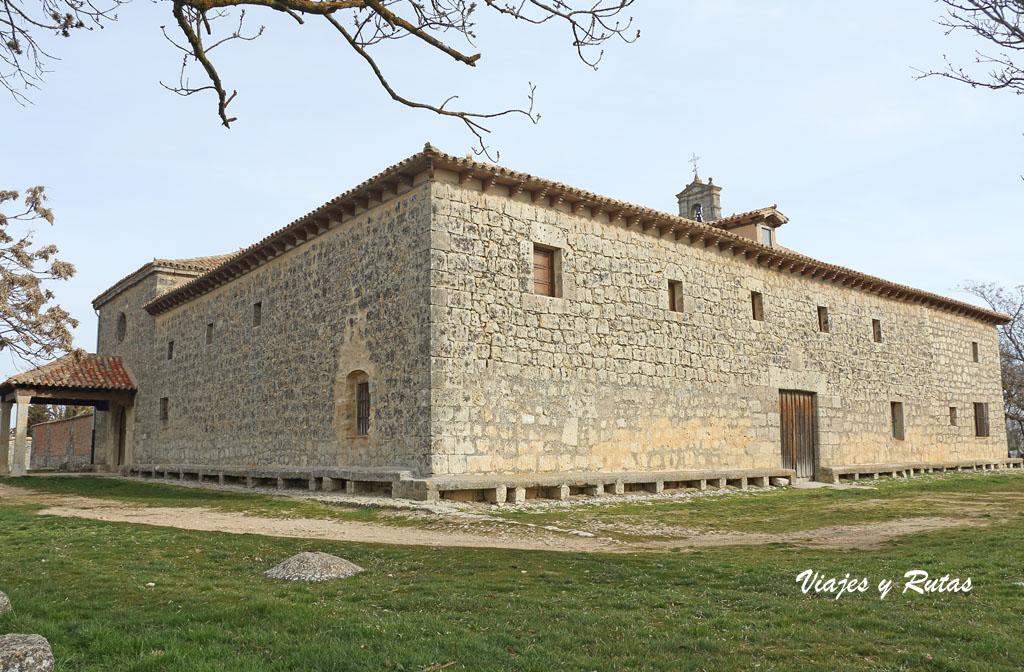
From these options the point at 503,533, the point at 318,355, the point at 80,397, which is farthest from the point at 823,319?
the point at 80,397

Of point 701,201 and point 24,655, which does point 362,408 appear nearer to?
point 24,655

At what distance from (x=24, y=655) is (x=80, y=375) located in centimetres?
2381

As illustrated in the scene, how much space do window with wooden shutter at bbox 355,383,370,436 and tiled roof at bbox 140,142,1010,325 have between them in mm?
3288

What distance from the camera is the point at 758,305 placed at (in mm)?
17812

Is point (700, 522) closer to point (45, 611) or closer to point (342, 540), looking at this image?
point (342, 540)

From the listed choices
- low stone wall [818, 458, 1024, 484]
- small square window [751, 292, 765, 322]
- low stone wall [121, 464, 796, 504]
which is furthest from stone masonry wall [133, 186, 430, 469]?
low stone wall [818, 458, 1024, 484]

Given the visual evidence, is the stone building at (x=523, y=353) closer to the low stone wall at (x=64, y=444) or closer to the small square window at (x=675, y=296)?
the small square window at (x=675, y=296)

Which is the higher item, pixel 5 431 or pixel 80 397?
pixel 80 397

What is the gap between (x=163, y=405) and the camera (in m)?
22.8

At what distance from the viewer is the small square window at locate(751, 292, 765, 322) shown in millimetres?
17719

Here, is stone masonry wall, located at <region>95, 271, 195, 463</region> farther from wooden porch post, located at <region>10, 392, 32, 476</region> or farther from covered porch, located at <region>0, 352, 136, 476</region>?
wooden porch post, located at <region>10, 392, 32, 476</region>

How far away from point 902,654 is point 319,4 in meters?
4.44

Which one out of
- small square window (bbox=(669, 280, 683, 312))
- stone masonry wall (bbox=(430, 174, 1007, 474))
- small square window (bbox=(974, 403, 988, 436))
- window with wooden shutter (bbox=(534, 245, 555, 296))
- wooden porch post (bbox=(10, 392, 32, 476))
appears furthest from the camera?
small square window (bbox=(974, 403, 988, 436))

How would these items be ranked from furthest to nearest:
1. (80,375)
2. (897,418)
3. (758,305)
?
(80,375) → (897,418) → (758,305)
